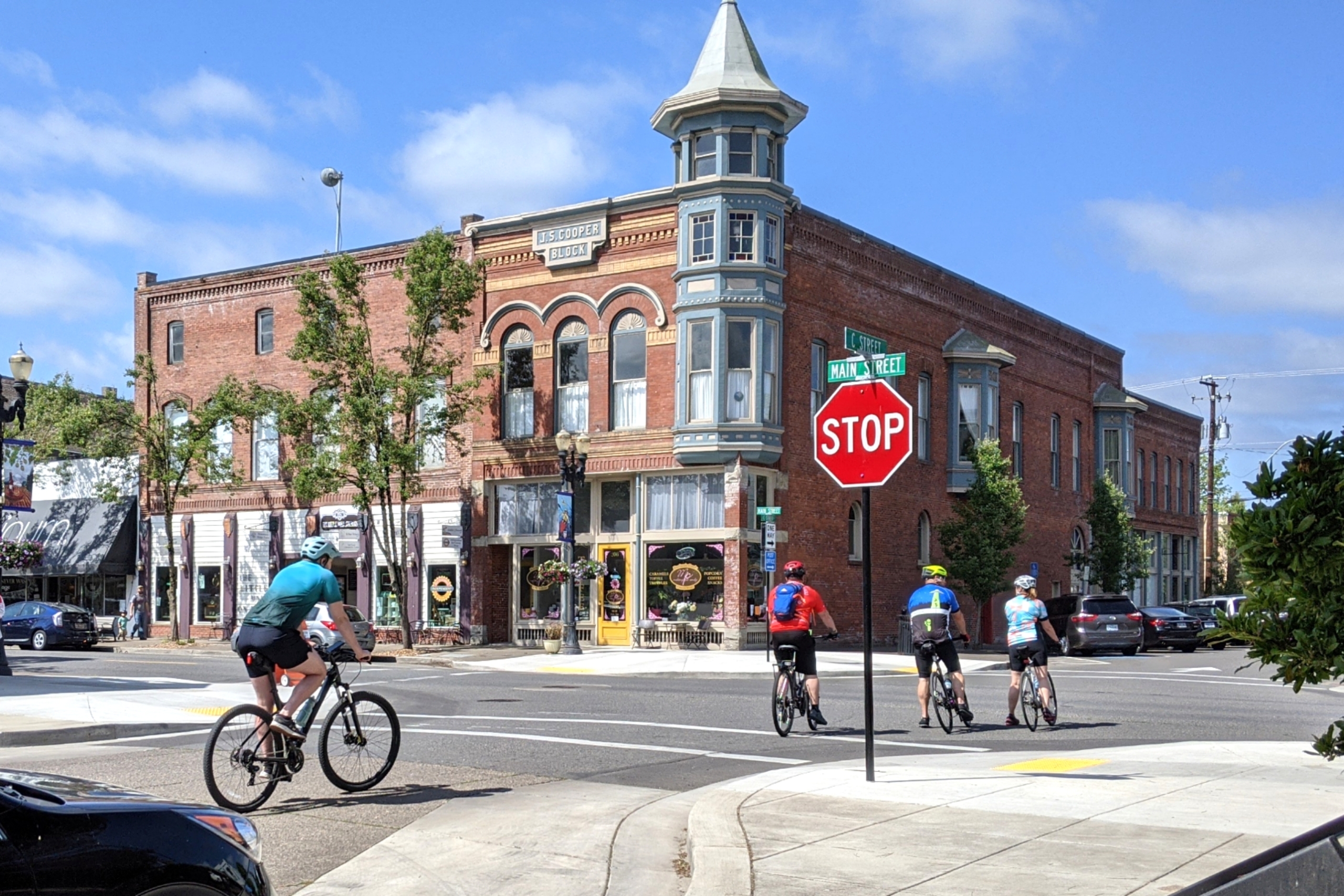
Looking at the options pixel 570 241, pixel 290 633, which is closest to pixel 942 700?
pixel 290 633

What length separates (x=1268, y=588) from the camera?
537 cm

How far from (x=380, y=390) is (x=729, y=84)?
1120 centimetres

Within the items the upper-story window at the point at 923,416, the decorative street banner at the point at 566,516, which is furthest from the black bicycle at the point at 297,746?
the upper-story window at the point at 923,416

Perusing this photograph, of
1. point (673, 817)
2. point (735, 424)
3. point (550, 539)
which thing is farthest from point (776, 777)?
point (550, 539)

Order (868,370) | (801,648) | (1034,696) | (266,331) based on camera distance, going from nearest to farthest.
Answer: (868,370), (801,648), (1034,696), (266,331)

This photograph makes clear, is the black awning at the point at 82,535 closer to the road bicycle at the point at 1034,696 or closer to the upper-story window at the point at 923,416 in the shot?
the upper-story window at the point at 923,416

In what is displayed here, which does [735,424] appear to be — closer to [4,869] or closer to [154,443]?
[154,443]

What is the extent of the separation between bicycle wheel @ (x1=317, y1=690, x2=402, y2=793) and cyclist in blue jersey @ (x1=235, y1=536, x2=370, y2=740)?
396 mm

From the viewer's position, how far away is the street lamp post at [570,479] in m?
32.0

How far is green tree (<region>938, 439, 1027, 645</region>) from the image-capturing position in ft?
125

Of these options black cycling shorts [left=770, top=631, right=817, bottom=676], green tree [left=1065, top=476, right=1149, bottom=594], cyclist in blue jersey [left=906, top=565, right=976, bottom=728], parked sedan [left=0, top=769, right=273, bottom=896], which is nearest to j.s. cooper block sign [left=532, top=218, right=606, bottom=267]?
cyclist in blue jersey [left=906, top=565, right=976, bottom=728]

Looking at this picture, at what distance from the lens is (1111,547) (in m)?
47.5

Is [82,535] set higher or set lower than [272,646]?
higher

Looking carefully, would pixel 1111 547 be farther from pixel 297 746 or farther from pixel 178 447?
pixel 297 746
